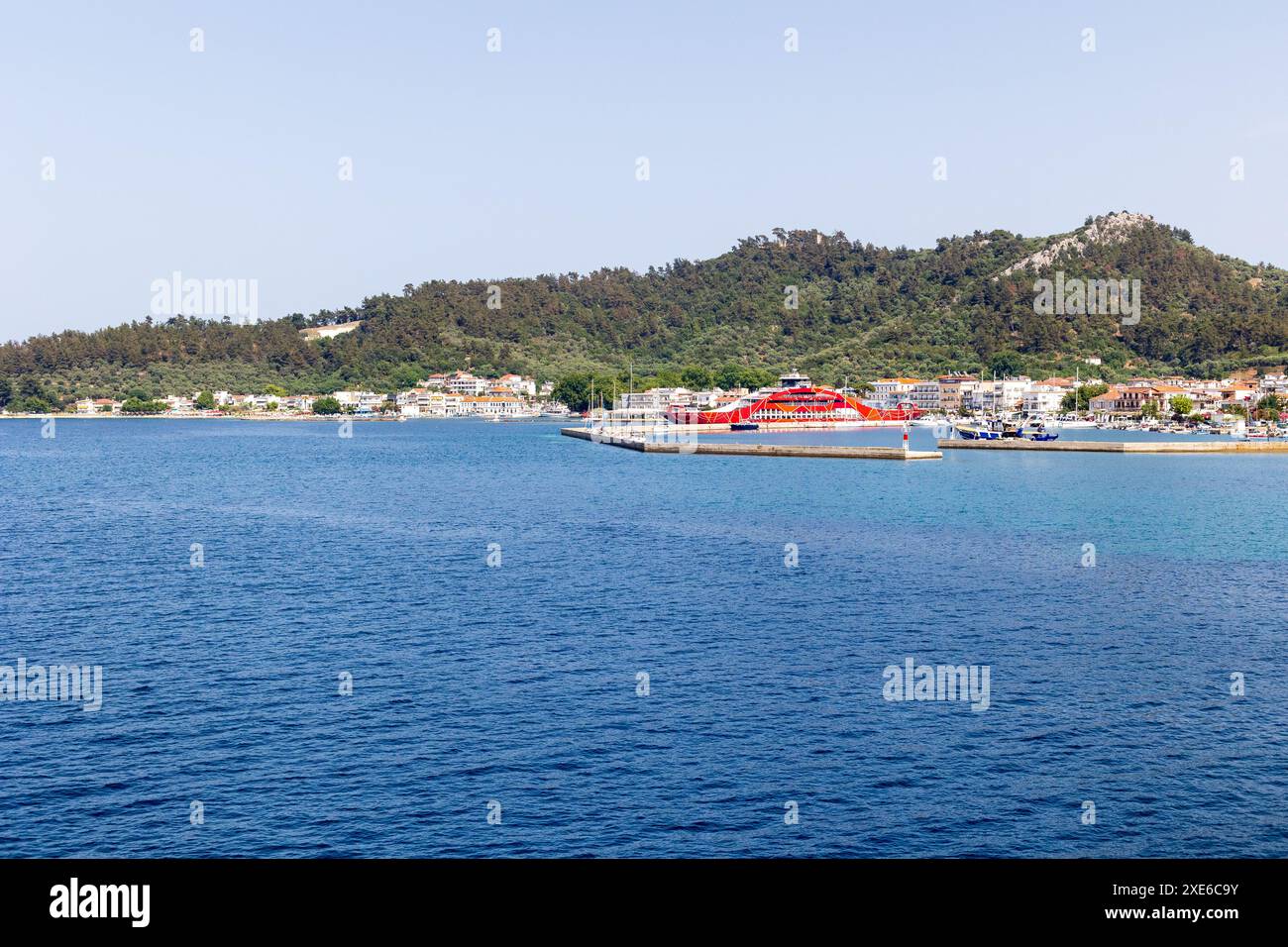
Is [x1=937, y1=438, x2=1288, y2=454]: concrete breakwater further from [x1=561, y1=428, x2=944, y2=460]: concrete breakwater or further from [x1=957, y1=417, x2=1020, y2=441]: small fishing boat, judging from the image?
[x1=561, y1=428, x2=944, y2=460]: concrete breakwater

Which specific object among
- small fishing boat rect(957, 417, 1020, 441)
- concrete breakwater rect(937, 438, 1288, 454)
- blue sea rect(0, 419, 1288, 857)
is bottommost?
blue sea rect(0, 419, 1288, 857)

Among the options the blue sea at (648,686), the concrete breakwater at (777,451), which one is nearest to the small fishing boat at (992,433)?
the concrete breakwater at (777,451)

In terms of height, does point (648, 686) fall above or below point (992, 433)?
below

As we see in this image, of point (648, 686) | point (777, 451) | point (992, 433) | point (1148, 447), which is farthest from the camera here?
point (992, 433)

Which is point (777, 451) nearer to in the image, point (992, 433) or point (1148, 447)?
point (992, 433)

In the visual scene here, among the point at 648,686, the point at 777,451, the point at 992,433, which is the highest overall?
the point at 992,433

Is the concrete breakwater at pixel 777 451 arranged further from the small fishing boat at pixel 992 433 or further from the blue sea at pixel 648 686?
the blue sea at pixel 648 686

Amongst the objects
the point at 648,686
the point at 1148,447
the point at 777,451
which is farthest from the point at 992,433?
the point at 648,686

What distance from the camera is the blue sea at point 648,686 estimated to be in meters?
19.4

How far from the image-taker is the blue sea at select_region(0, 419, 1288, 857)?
1944 cm

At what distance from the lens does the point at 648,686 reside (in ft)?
90.5

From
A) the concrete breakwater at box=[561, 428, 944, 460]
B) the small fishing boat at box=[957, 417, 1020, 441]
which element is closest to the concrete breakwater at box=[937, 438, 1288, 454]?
the small fishing boat at box=[957, 417, 1020, 441]
